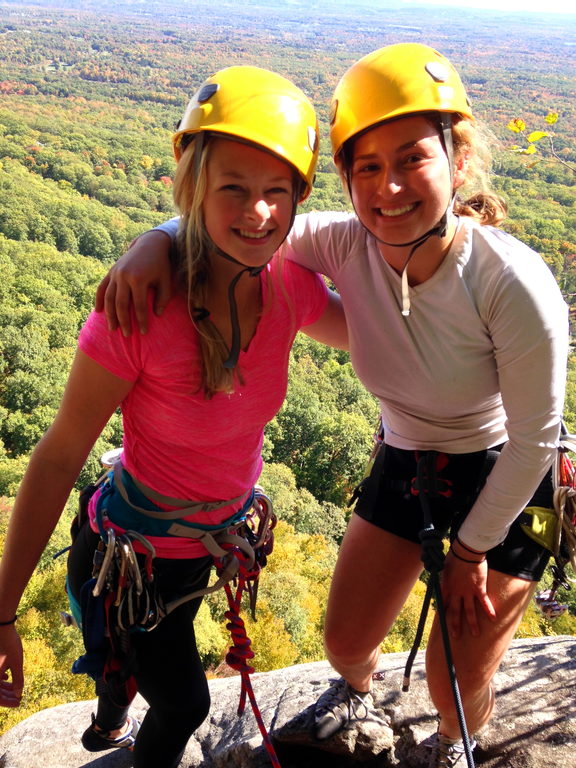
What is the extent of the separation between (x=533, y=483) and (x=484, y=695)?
44.2 inches

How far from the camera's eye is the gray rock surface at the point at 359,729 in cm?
330

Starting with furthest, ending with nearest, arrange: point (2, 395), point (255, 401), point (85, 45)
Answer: point (85, 45) < point (2, 395) < point (255, 401)

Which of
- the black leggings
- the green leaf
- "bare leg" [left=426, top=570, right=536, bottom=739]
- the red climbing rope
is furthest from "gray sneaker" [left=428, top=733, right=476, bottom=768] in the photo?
the green leaf

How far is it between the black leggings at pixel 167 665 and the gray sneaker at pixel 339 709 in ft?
2.79

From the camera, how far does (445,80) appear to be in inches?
99.2

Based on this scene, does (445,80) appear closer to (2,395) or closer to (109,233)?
(2,395)

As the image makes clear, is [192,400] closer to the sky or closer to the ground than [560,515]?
closer to the sky

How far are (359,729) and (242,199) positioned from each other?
2.70 metres

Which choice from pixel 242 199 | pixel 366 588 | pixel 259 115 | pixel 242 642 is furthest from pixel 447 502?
pixel 259 115

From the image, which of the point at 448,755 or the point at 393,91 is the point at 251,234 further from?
the point at 448,755

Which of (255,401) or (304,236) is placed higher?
(304,236)

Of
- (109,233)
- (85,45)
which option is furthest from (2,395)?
(85,45)

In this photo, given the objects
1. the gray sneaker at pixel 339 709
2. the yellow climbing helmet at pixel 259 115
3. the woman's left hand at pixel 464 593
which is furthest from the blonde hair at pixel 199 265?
the gray sneaker at pixel 339 709

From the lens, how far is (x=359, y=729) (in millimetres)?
→ 3367
